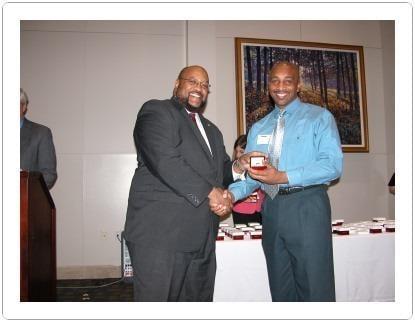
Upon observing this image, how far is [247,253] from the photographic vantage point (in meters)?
2.18

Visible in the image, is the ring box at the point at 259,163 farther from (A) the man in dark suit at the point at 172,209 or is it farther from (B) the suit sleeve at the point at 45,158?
(B) the suit sleeve at the point at 45,158

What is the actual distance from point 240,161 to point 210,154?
0.88 ft

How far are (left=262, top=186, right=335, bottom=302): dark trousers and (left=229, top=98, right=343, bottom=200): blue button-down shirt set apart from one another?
11cm

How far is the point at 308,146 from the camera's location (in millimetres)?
1926

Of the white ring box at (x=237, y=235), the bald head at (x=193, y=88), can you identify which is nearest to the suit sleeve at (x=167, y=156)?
the bald head at (x=193, y=88)

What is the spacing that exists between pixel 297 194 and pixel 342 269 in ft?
2.78

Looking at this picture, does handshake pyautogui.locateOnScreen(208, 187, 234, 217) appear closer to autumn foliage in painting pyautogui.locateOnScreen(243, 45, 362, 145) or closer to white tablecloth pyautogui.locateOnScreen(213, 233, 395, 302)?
white tablecloth pyautogui.locateOnScreen(213, 233, 395, 302)

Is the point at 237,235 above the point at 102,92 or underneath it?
underneath

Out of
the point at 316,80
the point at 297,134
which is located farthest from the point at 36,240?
the point at 316,80

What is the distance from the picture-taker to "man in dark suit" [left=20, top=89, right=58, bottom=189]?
9.27 ft

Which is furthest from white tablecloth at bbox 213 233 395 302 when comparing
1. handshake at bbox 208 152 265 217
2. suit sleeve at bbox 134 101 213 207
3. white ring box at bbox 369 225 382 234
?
suit sleeve at bbox 134 101 213 207

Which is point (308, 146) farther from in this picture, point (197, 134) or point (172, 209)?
point (172, 209)
